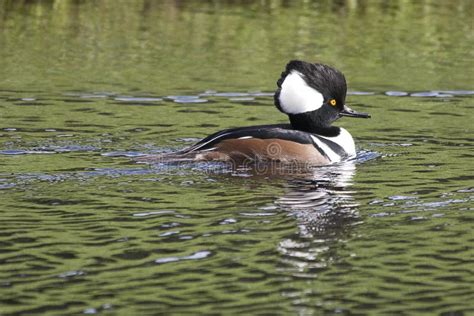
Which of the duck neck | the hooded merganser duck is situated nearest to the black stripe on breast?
the hooded merganser duck

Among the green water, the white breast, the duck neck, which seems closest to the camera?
the green water

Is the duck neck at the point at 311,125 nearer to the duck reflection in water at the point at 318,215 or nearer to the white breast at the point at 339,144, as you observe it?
the white breast at the point at 339,144

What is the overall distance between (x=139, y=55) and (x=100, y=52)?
2.13 feet

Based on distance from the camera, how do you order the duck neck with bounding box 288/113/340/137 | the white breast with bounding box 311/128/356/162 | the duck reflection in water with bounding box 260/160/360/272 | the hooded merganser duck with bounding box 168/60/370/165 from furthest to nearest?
the duck neck with bounding box 288/113/340/137 → the white breast with bounding box 311/128/356/162 → the hooded merganser duck with bounding box 168/60/370/165 → the duck reflection in water with bounding box 260/160/360/272

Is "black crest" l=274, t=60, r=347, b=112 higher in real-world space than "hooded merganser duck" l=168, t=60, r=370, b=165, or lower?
higher

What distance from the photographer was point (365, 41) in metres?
20.1

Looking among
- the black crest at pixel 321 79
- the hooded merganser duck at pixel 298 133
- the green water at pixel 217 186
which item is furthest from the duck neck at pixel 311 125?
the green water at pixel 217 186

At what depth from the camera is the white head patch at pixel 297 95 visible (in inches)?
448

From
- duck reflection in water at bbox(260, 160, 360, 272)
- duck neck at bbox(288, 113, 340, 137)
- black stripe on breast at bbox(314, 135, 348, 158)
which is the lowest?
duck reflection in water at bbox(260, 160, 360, 272)

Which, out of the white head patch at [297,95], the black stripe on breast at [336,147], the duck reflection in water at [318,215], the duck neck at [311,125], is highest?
the white head patch at [297,95]

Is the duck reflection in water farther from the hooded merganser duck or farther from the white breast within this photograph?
the hooded merganser duck

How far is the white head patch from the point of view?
11.4 metres

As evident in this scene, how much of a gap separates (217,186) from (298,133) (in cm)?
153

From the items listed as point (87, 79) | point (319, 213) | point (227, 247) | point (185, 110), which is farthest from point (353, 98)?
point (227, 247)
